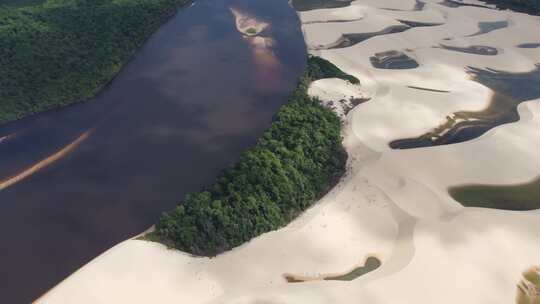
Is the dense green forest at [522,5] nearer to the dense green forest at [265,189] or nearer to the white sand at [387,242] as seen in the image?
the white sand at [387,242]

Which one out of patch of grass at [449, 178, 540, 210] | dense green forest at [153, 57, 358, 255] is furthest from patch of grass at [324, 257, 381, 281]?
patch of grass at [449, 178, 540, 210]

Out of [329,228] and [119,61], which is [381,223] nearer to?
[329,228]

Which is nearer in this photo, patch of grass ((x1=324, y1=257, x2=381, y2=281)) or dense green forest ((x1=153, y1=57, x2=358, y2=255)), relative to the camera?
patch of grass ((x1=324, y1=257, x2=381, y2=281))

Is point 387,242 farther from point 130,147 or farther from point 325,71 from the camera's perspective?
point 325,71

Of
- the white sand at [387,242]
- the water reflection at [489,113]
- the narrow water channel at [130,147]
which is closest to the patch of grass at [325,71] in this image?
the narrow water channel at [130,147]

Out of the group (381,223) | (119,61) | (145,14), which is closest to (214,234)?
(381,223)

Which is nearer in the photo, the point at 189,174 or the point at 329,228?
the point at 329,228

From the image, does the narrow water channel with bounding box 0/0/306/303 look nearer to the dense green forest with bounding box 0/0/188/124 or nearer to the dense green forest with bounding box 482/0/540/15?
the dense green forest with bounding box 0/0/188/124
